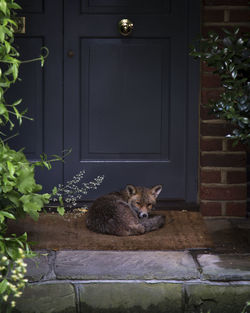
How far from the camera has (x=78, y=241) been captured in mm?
4320

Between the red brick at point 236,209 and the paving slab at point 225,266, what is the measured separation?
108 centimetres

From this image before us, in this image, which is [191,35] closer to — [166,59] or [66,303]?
[166,59]

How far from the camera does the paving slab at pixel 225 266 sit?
361cm

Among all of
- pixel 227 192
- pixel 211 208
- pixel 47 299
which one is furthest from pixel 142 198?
pixel 47 299

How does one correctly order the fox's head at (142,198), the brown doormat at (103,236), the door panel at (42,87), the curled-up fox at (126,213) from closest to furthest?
the brown doormat at (103,236), the curled-up fox at (126,213), the fox's head at (142,198), the door panel at (42,87)

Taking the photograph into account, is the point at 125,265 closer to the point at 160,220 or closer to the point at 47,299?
the point at 47,299

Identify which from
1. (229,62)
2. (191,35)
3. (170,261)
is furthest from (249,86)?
(191,35)

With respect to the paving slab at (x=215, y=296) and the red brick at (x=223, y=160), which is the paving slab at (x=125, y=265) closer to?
the paving slab at (x=215, y=296)

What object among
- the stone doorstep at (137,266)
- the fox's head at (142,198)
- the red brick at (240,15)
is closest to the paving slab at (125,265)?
the stone doorstep at (137,266)

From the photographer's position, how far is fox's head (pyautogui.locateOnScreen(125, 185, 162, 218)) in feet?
15.7

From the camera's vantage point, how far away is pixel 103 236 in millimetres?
4477

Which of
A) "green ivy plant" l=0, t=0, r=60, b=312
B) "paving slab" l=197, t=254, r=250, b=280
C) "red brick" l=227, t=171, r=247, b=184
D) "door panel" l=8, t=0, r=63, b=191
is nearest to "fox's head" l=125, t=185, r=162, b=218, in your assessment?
"red brick" l=227, t=171, r=247, b=184

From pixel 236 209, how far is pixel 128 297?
175 centimetres

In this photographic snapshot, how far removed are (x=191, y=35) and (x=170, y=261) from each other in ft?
7.04
